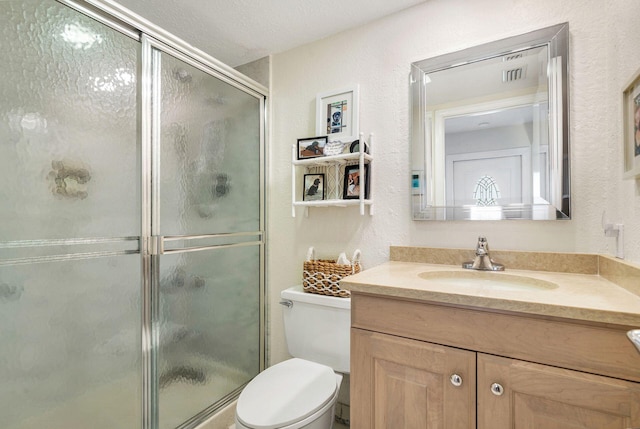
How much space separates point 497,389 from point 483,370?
5 centimetres

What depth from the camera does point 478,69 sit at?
4.52 ft

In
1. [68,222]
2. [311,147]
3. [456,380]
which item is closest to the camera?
[456,380]

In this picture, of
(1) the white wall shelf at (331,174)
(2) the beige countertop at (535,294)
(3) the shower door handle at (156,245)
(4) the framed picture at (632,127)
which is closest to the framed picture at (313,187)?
(1) the white wall shelf at (331,174)

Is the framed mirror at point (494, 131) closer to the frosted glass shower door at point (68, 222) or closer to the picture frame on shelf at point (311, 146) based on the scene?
the picture frame on shelf at point (311, 146)

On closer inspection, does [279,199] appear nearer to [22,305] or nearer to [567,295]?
[22,305]

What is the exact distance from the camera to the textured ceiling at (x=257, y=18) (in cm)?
151

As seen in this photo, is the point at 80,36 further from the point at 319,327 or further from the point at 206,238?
the point at 319,327

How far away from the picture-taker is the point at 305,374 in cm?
134

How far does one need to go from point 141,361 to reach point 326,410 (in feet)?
2.60

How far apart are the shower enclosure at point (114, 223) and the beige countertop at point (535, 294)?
88cm

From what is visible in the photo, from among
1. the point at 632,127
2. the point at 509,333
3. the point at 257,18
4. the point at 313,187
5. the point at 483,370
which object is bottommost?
the point at 483,370

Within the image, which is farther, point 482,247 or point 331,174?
point 331,174

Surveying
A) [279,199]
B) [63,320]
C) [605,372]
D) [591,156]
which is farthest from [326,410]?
[591,156]

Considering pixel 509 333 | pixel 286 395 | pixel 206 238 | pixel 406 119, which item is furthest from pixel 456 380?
pixel 206 238
